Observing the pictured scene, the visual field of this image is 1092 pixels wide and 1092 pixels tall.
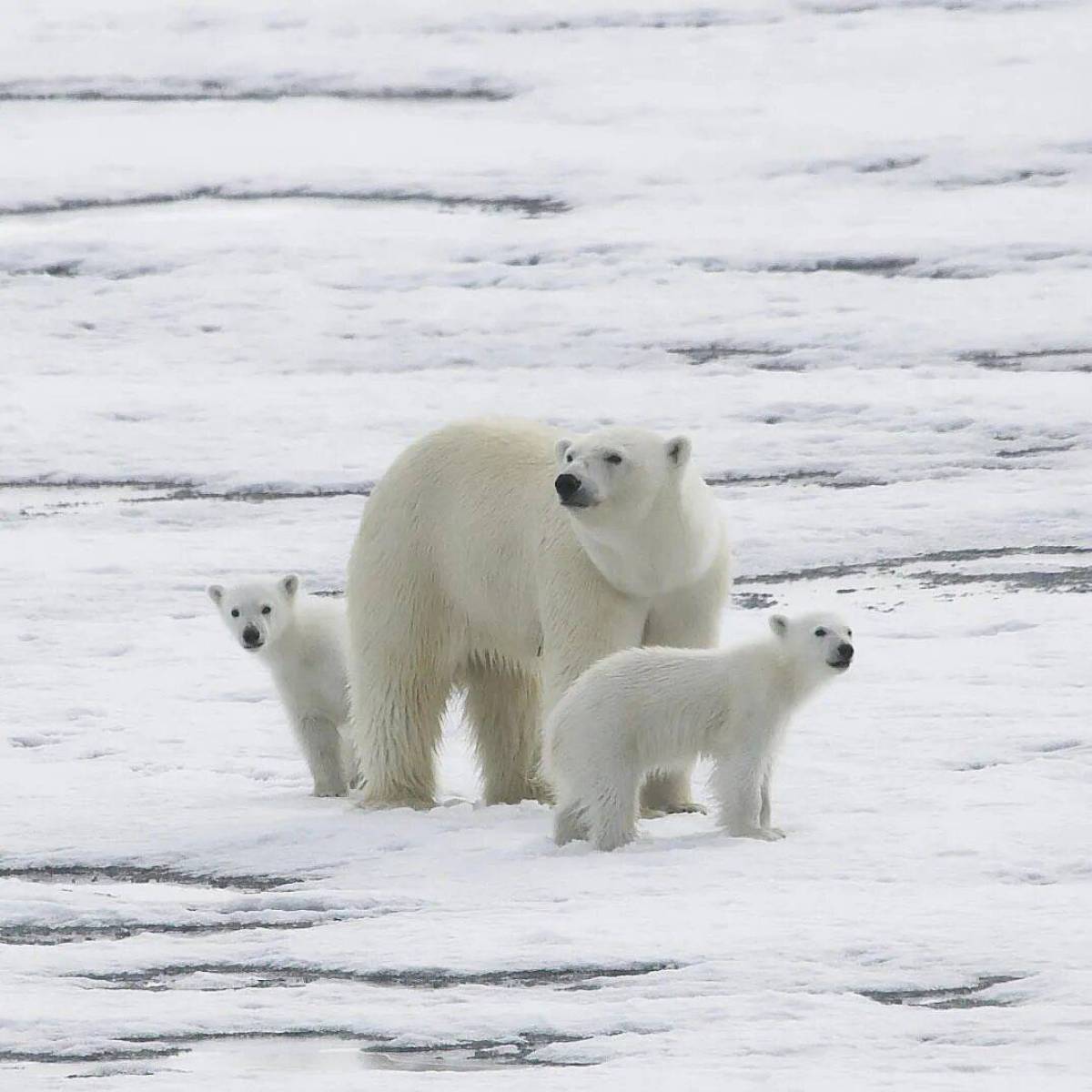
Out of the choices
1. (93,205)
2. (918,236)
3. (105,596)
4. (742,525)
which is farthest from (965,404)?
(93,205)

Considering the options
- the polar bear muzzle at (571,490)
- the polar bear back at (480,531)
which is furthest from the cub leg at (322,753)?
the polar bear muzzle at (571,490)

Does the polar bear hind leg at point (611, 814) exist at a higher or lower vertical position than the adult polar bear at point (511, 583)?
lower

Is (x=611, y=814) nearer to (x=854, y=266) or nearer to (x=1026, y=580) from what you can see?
(x=1026, y=580)

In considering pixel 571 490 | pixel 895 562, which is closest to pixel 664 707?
pixel 571 490

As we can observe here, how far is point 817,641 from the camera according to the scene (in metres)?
5.55

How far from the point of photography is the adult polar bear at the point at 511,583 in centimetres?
568

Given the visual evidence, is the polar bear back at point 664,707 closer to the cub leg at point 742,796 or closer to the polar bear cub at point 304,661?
the cub leg at point 742,796

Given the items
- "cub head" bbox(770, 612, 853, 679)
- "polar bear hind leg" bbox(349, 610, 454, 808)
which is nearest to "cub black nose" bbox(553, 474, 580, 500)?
"cub head" bbox(770, 612, 853, 679)

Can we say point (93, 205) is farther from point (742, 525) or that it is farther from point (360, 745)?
point (360, 745)

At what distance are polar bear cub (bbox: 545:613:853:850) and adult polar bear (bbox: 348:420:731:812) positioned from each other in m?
0.29

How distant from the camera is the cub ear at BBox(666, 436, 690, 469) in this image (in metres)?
5.62

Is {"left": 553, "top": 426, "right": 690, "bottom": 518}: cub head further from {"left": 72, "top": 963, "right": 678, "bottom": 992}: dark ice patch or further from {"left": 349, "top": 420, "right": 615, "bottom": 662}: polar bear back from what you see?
{"left": 72, "top": 963, "right": 678, "bottom": 992}: dark ice patch

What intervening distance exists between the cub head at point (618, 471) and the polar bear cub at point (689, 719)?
1.20ft

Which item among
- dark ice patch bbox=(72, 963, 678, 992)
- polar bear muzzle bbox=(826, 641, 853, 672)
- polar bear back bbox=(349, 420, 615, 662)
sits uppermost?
polar bear back bbox=(349, 420, 615, 662)
